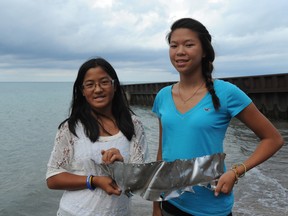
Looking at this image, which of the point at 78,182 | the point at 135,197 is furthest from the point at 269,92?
the point at 78,182

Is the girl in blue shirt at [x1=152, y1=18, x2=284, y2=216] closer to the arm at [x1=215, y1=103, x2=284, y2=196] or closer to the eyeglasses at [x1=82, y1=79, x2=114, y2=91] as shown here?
the arm at [x1=215, y1=103, x2=284, y2=196]

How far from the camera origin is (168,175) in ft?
6.66

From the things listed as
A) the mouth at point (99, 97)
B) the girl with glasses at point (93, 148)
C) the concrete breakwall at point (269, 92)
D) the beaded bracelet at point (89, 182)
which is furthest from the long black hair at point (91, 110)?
the concrete breakwall at point (269, 92)

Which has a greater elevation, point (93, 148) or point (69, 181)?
point (93, 148)

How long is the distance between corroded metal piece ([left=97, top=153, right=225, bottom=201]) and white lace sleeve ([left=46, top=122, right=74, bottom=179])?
0.30 meters

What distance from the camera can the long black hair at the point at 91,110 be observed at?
2248 millimetres

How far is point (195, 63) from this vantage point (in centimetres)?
223

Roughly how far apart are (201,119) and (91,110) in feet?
2.54

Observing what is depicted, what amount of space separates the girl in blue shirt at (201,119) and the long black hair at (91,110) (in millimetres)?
262

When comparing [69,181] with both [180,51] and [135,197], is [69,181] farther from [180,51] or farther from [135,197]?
[135,197]

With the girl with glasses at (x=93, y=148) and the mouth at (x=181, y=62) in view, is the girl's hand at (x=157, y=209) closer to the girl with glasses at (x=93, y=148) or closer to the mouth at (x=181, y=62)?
the girl with glasses at (x=93, y=148)

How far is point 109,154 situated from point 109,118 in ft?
1.30

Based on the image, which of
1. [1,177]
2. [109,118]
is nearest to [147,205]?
[109,118]

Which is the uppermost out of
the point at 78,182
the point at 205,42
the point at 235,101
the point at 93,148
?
the point at 205,42
